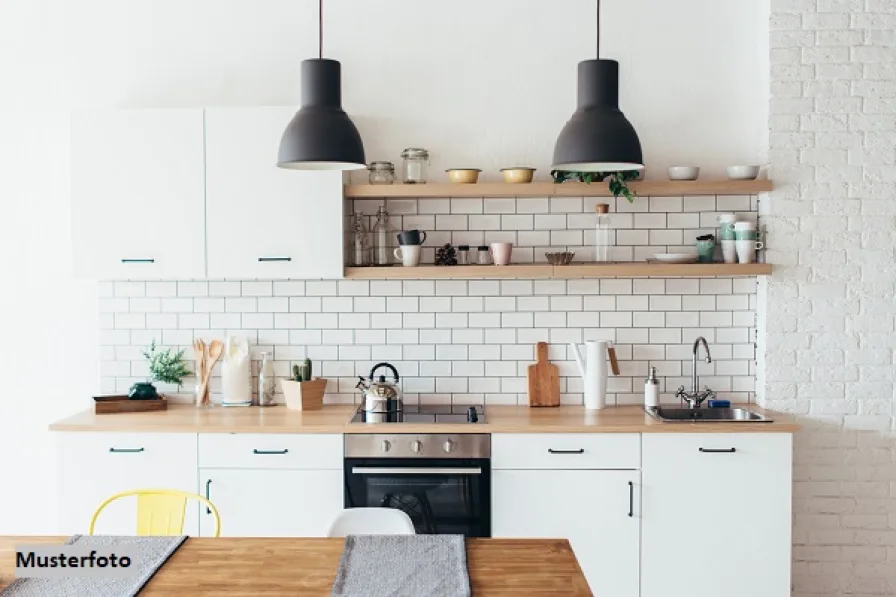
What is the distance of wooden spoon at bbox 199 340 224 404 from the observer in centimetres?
471

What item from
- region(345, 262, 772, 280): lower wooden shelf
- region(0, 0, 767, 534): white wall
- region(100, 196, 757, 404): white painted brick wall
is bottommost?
region(100, 196, 757, 404): white painted brick wall

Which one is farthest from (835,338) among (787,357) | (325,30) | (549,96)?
(325,30)

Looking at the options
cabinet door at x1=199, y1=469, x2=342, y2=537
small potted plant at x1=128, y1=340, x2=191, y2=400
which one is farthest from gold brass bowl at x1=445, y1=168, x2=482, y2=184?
small potted plant at x1=128, y1=340, x2=191, y2=400

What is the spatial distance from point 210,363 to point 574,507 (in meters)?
2.06

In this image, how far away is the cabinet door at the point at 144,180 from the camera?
4375 millimetres

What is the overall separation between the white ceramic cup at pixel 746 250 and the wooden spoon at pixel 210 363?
2.75 meters

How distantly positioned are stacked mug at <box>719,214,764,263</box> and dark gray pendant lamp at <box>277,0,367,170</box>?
7.41 ft

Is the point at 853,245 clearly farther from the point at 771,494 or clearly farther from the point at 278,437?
the point at 278,437

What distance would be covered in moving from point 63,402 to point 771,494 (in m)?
3.73

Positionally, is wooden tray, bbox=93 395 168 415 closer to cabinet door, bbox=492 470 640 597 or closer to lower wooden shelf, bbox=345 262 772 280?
lower wooden shelf, bbox=345 262 772 280

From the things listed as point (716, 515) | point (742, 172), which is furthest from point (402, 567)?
point (742, 172)

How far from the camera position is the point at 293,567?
255 centimetres

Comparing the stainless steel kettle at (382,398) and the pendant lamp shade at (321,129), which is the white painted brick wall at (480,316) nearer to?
the stainless steel kettle at (382,398)

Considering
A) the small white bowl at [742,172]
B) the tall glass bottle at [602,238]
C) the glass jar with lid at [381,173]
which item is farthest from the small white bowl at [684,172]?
the glass jar with lid at [381,173]
